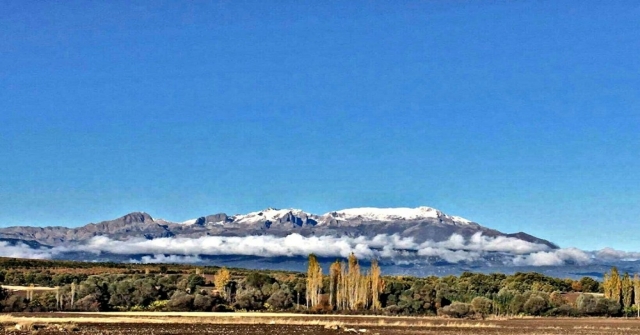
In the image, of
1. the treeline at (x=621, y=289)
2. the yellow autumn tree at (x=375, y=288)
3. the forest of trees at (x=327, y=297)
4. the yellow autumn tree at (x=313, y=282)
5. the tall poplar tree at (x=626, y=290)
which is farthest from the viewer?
the tall poplar tree at (x=626, y=290)

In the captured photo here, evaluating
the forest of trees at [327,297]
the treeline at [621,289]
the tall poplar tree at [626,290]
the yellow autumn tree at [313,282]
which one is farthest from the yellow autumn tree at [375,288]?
the tall poplar tree at [626,290]

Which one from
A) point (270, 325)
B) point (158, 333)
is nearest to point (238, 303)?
point (270, 325)

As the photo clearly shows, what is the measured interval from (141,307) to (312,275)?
3651 centimetres

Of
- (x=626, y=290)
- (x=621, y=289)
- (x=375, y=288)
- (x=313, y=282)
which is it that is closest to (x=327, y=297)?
(x=313, y=282)

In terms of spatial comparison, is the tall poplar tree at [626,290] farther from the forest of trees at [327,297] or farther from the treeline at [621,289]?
the forest of trees at [327,297]

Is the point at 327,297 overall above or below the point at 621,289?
below

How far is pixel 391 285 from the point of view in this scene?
165 meters

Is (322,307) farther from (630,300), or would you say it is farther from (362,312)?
(630,300)

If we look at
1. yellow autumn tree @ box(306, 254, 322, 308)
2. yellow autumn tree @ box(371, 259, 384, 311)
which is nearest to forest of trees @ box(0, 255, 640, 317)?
yellow autumn tree @ box(371, 259, 384, 311)

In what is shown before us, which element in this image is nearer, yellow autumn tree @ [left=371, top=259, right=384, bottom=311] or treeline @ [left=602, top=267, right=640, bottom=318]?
Result: yellow autumn tree @ [left=371, top=259, right=384, bottom=311]

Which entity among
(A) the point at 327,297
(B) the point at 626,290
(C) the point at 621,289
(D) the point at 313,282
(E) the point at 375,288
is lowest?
(A) the point at 327,297

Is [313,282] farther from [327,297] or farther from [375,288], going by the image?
[375,288]

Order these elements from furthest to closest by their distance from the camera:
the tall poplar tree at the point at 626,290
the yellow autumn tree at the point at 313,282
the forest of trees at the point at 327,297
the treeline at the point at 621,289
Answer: the tall poplar tree at the point at 626,290, the treeline at the point at 621,289, the yellow autumn tree at the point at 313,282, the forest of trees at the point at 327,297

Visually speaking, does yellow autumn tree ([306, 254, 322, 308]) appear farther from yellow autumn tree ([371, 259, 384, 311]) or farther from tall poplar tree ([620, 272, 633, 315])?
tall poplar tree ([620, 272, 633, 315])
